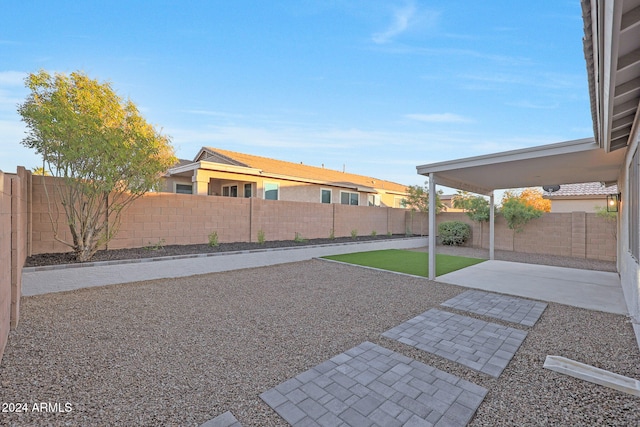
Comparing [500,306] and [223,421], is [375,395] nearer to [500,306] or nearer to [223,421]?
[223,421]

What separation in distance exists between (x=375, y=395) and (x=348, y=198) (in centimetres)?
1685

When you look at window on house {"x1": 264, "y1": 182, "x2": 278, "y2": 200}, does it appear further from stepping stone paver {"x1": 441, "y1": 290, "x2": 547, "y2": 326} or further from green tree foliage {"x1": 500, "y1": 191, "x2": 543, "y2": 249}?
green tree foliage {"x1": 500, "y1": 191, "x2": 543, "y2": 249}

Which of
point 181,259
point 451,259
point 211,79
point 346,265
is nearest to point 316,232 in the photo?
point 346,265

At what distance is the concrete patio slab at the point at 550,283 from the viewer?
18.6ft

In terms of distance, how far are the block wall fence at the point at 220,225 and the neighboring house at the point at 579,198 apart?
818cm

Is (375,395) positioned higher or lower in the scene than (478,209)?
lower

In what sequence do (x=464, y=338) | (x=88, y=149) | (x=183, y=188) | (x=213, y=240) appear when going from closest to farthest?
(x=464, y=338), (x=88, y=149), (x=213, y=240), (x=183, y=188)

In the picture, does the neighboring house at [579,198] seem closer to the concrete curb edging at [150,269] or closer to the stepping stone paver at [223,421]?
the concrete curb edging at [150,269]

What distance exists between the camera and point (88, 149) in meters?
6.21

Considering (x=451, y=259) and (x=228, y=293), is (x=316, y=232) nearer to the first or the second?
(x=451, y=259)

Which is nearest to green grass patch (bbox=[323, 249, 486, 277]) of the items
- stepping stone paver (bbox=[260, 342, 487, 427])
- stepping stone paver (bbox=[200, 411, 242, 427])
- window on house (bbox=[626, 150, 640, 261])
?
window on house (bbox=[626, 150, 640, 261])

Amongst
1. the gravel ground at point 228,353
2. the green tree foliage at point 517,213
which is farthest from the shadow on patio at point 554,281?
the green tree foliage at point 517,213

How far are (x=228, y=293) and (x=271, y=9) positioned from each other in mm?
8144

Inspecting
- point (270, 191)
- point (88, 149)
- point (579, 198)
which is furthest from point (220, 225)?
point (579, 198)
